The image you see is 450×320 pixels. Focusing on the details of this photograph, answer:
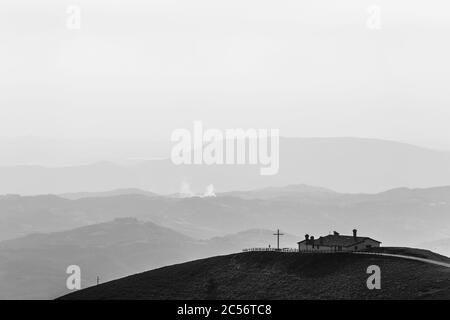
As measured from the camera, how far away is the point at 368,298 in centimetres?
17125

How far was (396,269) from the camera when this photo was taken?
182 meters

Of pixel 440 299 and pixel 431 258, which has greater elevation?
pixel 431 258
